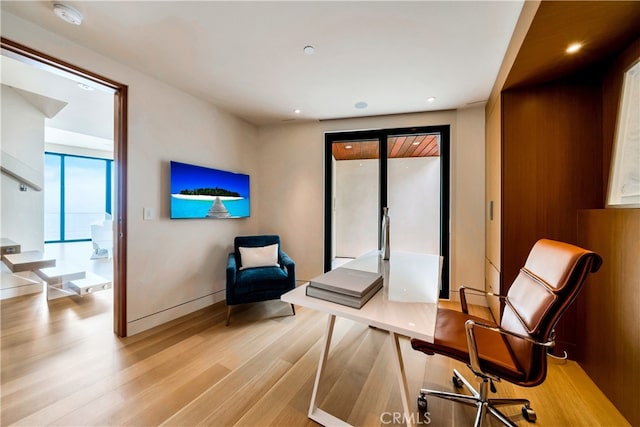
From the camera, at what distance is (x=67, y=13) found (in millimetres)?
1576

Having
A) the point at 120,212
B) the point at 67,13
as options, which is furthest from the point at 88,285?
the point at 67,13

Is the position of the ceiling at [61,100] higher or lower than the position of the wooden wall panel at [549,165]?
higher

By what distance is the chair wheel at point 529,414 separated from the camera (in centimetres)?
140

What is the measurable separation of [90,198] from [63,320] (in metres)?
5.15

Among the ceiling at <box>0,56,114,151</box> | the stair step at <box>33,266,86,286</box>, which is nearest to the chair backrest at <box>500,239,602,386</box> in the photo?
the ceiling at <box>0,56,114,151</box>

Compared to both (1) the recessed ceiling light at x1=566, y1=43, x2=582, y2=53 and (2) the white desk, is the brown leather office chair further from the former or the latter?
(1) the recessed ceiling light at x1=566, y1=43, x2=582, y2=53

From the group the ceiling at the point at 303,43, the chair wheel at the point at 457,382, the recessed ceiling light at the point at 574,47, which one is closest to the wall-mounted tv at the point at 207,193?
the ceiling at the point at 303,43

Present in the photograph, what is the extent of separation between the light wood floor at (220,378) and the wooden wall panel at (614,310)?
0.14 meters

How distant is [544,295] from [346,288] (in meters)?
0.91

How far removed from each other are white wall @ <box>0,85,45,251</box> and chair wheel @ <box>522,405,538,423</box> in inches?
223

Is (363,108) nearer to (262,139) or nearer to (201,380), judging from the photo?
(262,139)

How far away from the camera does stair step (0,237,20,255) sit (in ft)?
9.98

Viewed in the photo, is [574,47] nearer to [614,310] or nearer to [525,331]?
[614,310]

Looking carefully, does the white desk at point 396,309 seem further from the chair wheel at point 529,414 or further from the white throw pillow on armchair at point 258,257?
the white throw pillow on armchair at point 258,257
